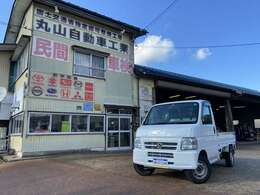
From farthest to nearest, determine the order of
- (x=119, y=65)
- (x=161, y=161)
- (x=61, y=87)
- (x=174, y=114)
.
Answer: (x=119, y=65)
(x=61, y=87)
(x=174, y=114)
(x=161, y=161)

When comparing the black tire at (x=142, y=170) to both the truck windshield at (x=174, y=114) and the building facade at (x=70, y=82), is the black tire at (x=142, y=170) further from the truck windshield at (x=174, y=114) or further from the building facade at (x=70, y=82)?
the building facade at (x=70, y=82)

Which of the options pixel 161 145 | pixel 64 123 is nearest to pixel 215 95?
pixel 64 123

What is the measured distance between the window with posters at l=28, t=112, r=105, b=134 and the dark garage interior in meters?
4.86

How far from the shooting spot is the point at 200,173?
6012 millimetres

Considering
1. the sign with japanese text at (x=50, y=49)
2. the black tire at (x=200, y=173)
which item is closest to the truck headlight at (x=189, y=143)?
the black tire at (x=200, y=173)

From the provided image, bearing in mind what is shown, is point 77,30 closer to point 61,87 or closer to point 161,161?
point 61,87

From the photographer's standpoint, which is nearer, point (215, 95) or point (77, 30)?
point (77, 30)

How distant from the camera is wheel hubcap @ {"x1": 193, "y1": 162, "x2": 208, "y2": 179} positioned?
5.97 meters

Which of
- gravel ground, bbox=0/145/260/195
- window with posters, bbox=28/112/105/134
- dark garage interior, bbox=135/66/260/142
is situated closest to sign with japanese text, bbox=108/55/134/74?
dark garage interior, bbox=135/66/260/142

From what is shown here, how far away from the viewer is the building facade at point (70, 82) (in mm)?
12375

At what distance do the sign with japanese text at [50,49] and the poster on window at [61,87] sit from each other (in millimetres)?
1108

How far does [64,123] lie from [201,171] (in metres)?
9.00

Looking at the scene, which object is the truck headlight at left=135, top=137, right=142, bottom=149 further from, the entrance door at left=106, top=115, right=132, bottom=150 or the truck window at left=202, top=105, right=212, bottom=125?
the entrance door at left=106, top=115, right=132, bottom=150

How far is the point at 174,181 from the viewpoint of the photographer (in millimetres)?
6230
